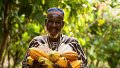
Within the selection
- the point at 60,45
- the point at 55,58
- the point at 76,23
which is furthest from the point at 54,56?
the point at 76,23

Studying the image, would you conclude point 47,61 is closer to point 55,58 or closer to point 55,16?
point 55,58

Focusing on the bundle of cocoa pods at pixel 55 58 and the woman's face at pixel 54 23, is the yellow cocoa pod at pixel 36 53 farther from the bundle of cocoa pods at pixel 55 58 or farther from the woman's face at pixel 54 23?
the woman's face at pixel 54 23

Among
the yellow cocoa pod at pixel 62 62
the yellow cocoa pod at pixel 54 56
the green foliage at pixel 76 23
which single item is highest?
the yellow cocoa pod at pixel 54 56

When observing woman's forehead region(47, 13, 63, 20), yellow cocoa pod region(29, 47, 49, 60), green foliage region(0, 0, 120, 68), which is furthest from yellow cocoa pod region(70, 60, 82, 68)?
green foliage region(0, 0, 120, 68)

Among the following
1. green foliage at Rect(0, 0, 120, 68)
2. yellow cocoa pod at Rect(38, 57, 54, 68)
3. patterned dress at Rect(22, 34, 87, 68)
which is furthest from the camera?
green foliage at Rect(0, 0, 120, 68)

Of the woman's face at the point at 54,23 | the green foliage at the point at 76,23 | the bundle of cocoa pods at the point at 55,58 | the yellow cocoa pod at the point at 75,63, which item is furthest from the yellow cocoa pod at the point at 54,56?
the green foliage at the point at 76,23

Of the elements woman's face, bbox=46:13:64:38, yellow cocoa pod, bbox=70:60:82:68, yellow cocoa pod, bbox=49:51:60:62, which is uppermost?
woman's face, bbox=46:13:64:38

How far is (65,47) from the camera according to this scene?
14.3 feet

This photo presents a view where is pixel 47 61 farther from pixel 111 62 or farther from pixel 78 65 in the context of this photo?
pixel 111 62

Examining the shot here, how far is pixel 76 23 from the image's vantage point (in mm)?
8641

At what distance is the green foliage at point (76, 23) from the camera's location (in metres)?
7.60

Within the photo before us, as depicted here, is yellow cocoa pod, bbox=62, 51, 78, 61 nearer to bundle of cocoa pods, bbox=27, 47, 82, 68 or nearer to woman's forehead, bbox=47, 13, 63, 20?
bundle of cocoa pods, bbox=27, 47, 82, 68

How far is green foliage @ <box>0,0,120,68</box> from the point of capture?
7.60 m

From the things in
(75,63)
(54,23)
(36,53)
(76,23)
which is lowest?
(76,23)
